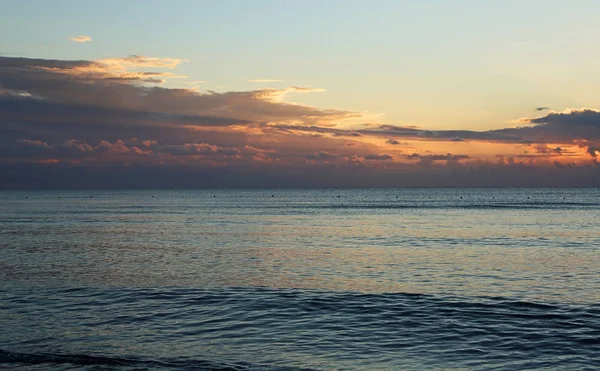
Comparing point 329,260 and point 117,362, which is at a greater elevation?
point 117,362

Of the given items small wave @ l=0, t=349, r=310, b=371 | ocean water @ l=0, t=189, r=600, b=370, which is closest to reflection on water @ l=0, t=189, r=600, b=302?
ocean water @ l=0, t=189, r=600, b=370

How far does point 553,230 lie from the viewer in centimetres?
6544

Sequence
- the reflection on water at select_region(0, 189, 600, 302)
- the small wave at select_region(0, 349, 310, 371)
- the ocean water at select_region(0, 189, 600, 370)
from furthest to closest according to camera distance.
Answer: the reflection on water at select_region(0, 189, 600, 302) < the ocean water at select_region(0, 189, 600, 370) < the small wave at select_region(0, 349, 310, 371)

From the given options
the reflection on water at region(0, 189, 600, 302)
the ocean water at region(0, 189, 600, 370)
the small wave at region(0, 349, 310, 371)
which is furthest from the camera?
the reflection on water at region(0, 189, 600, 302)

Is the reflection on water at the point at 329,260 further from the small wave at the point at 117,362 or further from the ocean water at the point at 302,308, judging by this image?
the small wave at the point at 117,362

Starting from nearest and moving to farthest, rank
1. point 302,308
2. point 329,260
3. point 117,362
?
1. point 117,362
2. point 302,308
3. point 329,260

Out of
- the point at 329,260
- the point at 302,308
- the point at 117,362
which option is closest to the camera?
the point at 117,362

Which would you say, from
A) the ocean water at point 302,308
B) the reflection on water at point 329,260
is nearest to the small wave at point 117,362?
the ocean water at point 302,308

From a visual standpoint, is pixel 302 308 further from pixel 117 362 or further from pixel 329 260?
pixel 329 260

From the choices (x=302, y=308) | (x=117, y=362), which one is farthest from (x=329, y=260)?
(x=117, y=362)

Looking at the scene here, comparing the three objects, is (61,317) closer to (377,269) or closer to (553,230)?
(377,269)

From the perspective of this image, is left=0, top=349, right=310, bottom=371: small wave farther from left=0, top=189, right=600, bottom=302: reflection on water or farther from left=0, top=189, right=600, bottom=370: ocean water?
left=0, top=189, right=600, bottom=302: reflection on water

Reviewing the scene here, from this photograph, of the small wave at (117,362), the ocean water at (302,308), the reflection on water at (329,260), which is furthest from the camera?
the reflection on water at (329,260)

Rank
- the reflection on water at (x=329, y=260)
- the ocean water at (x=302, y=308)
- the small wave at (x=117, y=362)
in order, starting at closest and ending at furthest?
the small wave at (x=117, y=362)
the ocean water at (x=302, y=308)
the reflection on water at (x=329, y=260)
